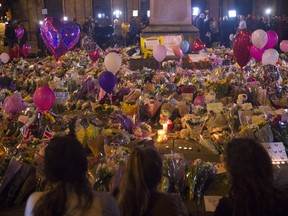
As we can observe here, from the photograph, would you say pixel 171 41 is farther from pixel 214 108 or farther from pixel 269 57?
→ pixel 214 108

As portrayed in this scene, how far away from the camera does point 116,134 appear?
6.14 metres

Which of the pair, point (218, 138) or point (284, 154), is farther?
point (218, 138)

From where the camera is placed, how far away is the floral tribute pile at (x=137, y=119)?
4.89 m

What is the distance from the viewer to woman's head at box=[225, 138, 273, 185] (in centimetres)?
270

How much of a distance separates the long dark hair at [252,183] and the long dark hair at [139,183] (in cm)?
50

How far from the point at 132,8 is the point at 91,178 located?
2709cm

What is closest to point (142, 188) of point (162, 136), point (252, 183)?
point (252, 183)

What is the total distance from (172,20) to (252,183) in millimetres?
12382

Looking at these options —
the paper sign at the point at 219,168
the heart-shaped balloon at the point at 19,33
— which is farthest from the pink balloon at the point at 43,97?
the heart-shaped balloon at the point at 19,33

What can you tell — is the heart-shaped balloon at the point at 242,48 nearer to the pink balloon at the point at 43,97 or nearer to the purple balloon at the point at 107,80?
the purple balloon at the point at 107,80

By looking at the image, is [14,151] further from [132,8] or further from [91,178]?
[132,8]

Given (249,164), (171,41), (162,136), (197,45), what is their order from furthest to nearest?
(171,41) → (197,45) → (162,136) → (249,164)

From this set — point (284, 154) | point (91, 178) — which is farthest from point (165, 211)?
point (284, 154)

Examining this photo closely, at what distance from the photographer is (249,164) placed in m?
2.70
